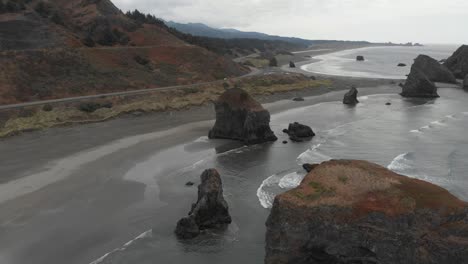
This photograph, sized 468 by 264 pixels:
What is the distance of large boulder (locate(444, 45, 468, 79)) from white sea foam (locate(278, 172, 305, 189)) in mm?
101471

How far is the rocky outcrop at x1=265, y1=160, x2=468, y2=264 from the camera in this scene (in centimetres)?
1889

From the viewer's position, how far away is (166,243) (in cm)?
2417

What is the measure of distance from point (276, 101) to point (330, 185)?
5738cm

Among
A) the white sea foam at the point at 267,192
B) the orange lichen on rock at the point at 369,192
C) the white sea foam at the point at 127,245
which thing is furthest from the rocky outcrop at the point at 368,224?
the white sea foam at the point at 267,192

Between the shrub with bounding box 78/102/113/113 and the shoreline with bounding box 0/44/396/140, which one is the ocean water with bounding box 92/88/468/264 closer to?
the shoreline with bounding box 0/44/396/140

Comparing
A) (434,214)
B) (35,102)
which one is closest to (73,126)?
(35,102)

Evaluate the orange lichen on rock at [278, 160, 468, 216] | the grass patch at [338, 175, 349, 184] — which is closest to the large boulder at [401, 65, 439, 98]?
the orange lichen on rock at [278, 160, 468, 216]

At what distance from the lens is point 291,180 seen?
3466cm

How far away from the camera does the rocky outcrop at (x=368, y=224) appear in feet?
62.0

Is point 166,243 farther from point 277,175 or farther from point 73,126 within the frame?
point 73,126

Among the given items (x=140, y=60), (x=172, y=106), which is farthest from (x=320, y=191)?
(x=140, y=60)

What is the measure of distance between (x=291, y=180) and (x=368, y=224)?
15096 millimetres

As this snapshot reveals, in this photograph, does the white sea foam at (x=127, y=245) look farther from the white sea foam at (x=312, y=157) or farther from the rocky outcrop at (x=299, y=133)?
the rocky outcrop at (x=299, y=133)

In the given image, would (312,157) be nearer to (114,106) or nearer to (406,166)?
(406,166)
